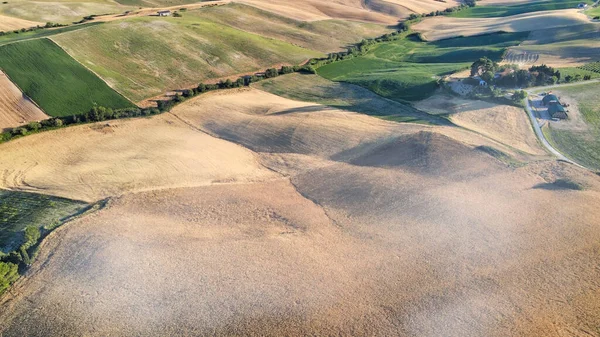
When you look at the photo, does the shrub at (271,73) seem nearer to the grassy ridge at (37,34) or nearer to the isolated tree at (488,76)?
the isolated tree at (488,76)

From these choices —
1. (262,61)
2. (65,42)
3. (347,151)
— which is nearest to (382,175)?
(347,151)

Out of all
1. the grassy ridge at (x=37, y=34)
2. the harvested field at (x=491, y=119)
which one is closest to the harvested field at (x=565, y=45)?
the harvested field at (x=491, y=119)

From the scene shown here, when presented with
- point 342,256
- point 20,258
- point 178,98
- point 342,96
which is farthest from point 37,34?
point 342,256

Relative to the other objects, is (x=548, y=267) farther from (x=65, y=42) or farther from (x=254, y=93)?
(x=65, y=42)

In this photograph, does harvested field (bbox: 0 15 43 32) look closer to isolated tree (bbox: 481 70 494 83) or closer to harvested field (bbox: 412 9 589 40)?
isolated tree (bbox: 481 70 494 83)

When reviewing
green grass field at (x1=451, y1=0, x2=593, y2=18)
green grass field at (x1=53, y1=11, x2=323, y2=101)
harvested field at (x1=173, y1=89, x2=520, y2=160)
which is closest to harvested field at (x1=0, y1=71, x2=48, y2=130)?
green grass field at (x1=53, y1=11, x2=323, y2=101)
